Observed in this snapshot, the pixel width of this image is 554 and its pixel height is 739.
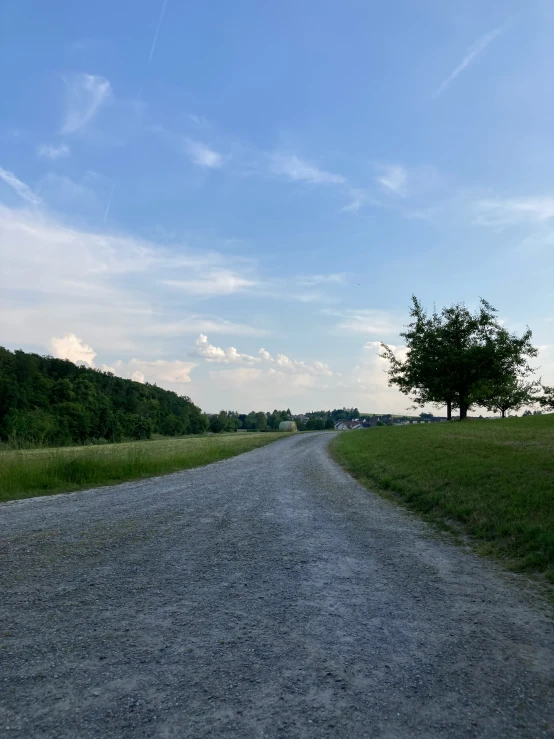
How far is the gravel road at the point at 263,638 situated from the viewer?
10.1ft

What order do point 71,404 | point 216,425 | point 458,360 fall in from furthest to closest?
1. point 216,425
2. point 71,404
3. point 458,360

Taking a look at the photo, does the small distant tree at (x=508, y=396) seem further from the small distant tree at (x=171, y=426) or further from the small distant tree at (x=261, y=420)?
the small distant tree at (x=261, y=420)

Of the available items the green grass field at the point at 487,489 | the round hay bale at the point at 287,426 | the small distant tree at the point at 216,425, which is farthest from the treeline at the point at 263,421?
the green grass field at the point at 487,489

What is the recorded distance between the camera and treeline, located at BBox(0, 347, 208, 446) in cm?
7838

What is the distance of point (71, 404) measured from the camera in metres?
91.3


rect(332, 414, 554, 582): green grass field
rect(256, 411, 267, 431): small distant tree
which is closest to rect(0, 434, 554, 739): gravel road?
rect(332, 414, 554, 582): green grass field

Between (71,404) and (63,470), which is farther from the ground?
(71,404)

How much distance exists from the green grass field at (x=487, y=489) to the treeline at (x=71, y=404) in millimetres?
50798

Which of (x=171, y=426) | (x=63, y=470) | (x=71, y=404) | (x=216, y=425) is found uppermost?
(x=71, y=404)

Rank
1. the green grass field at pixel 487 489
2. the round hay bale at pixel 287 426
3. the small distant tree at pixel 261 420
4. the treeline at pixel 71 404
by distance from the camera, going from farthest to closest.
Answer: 1. the small distant tree at pixel 261 420
2. the round hay bale at pixel 287 426
3. the treeline at pixel 71 404
4. the green grass field at pixel 487 489

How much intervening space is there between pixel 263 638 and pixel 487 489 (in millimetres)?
8741

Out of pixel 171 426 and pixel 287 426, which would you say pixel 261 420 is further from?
pixel 287 426

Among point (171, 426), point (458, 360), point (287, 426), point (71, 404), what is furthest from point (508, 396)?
point (171, 426)

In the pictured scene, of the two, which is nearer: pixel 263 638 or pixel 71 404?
pixel 263 638
